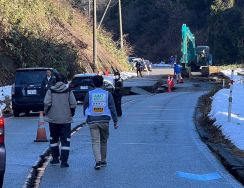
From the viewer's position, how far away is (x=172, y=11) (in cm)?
11131

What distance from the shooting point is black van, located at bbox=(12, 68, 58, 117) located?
79.0ft

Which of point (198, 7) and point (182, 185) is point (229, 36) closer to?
point (198, 7)

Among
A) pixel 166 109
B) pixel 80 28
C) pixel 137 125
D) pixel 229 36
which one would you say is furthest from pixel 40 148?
pixel 229 36

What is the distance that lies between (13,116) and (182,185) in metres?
15.5

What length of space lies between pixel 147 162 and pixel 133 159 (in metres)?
0.51

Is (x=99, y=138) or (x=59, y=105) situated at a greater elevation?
(x=59, y=105)

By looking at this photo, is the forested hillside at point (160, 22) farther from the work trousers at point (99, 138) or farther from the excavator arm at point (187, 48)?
the work trousers at point (99, 138)

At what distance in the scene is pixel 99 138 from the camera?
11.7 metres

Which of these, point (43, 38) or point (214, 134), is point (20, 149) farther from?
point (43, 38)

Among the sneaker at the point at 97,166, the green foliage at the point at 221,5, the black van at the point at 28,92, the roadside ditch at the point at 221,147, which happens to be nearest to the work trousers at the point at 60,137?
the sneaker at the point at 97,166

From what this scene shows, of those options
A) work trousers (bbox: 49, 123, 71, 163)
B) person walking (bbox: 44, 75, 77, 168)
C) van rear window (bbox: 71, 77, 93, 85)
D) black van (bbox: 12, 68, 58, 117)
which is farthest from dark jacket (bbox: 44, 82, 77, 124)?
van rear window (bbox: 71, 77, 93, 85)

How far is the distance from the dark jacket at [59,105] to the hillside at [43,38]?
24.1 m

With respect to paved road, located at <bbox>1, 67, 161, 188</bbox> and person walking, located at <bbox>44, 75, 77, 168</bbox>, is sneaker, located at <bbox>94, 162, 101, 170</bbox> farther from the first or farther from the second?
paved road, located at <bbox>1, 67, 161, 188</bbox>

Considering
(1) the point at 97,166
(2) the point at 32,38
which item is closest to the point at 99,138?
(1) the point at 97,166
